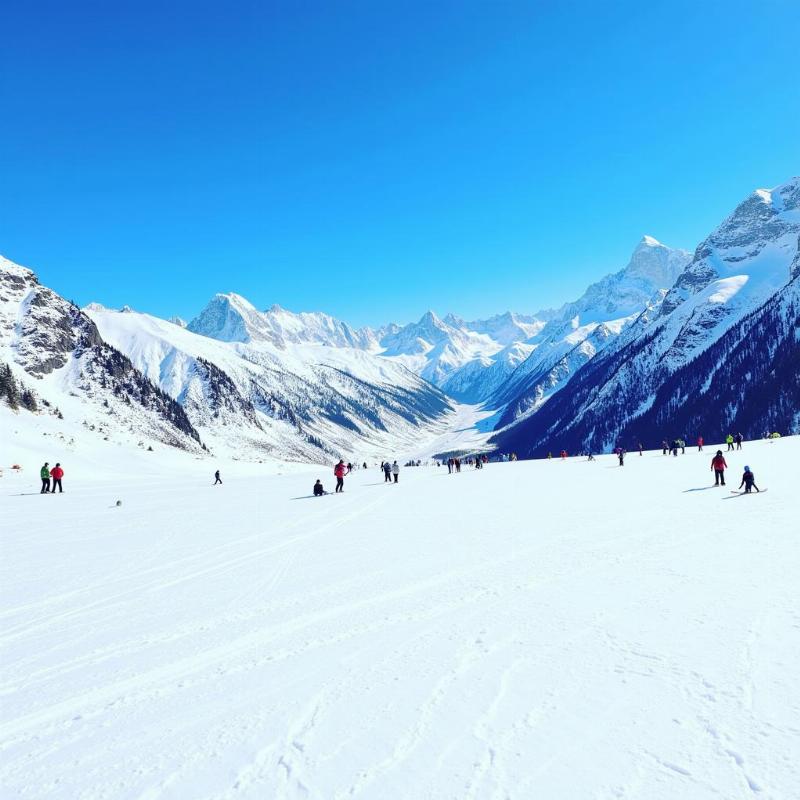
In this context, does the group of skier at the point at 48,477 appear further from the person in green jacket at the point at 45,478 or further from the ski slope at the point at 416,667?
the ski slope at the point at 416,667

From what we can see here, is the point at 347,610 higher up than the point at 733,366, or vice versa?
the point at 733,366

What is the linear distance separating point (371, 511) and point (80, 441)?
197 feet

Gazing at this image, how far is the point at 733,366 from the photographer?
175125 mm

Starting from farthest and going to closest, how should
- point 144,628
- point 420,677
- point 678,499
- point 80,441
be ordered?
point 80,441 < point 678,499 < point 144,628 < point 420,677

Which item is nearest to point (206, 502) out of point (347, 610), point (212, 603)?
point (212, 603)

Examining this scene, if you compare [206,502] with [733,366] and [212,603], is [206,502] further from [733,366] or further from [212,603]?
[733,366]

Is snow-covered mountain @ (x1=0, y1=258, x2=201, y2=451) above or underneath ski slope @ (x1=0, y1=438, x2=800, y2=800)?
above

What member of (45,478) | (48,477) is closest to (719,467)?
(48,477)

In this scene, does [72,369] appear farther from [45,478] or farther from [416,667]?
[416,667]

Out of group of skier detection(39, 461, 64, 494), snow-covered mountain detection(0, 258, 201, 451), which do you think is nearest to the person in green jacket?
group of skier detection(39, 461, 64, 494)

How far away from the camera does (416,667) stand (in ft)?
24.2

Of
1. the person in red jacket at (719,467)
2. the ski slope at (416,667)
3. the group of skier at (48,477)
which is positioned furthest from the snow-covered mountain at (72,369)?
the person in red jacket at (719,467)

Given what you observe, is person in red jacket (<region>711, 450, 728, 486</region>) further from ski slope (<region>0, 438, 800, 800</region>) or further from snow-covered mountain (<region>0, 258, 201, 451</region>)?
snow-covered mountain (<region>0, 258, 201, 451</region>)

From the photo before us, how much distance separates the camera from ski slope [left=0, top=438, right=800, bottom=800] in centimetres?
506
